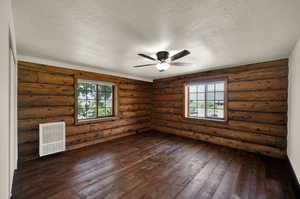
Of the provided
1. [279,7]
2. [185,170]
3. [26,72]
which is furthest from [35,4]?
[185,170]

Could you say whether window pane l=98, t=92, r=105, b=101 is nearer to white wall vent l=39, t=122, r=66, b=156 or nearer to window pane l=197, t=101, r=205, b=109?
white wall vent l=39, t=122, r=66, b=156

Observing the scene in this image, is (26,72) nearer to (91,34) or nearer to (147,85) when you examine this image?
(91,34)

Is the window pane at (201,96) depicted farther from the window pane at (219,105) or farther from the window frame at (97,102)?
the window frame at (97,102)

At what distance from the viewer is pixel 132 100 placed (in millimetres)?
4887

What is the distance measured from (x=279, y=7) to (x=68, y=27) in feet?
8.18

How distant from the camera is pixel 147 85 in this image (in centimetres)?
544

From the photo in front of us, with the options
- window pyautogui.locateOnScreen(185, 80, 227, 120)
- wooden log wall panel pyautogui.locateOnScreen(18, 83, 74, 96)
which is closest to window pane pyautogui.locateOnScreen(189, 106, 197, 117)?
window pyautogui.locateOnScreen(185, 80, 227, 120)

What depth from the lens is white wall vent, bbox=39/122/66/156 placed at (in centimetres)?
277

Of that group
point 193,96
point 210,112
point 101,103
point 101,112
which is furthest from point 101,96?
point 210,112

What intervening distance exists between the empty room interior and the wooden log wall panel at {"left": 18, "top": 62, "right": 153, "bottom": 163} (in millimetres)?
23

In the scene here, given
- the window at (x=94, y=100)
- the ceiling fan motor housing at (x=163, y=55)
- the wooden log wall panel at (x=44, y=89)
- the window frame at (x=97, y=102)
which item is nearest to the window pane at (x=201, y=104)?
the ceiling fan motor housing at (x=163, y=55)

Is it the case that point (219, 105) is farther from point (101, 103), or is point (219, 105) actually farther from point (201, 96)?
point (101, 103)

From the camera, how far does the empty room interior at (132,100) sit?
1396mm

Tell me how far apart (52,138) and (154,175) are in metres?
2.52
